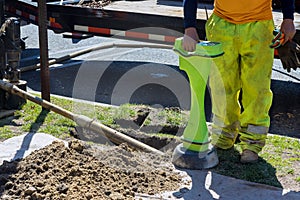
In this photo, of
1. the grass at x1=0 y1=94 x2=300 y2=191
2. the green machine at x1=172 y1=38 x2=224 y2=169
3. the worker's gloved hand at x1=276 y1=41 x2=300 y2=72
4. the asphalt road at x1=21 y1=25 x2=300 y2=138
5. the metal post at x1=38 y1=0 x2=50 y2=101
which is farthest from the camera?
the asphalt road at x1=21 y1=25 x2=300 y2=138

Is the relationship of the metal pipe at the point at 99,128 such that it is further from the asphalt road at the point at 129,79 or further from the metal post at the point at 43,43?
the asphalt road at the point at 129,79

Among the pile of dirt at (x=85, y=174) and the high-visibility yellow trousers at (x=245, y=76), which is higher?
the high-visibility yellow trousers at (x=245, y=76)

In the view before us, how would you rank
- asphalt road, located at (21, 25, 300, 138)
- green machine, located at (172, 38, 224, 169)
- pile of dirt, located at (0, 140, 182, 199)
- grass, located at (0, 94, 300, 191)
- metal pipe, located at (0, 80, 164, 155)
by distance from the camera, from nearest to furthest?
pile of dirt, located at (0, 140, 182, 199) → green machine, located at (172, 38, 224, 169) → grass, located at (0, 94, 300, 191) → metal pipe, located at (0, 80, 164, 155) → asphalt road, located at (21, 25, 300, 138)

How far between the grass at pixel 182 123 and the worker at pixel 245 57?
5.9 inches

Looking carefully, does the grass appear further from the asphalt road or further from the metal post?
the asphalt road

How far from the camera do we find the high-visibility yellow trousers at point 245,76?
4.38 m

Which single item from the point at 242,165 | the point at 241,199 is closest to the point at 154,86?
the point at 242,165

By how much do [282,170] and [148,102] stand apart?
101 inches

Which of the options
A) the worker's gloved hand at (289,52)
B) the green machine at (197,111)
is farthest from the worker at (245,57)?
the worker's gloved hand at (289,52)

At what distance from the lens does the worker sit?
437 centimetres

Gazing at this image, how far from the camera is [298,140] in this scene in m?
5.27

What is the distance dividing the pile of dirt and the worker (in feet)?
2.22

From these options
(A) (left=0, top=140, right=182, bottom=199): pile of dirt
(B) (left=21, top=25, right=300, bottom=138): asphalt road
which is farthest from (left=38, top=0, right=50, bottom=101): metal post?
(A) (left=0, top=140, right=182, bottom=199): pile of dirt

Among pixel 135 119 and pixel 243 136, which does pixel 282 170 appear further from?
pixel 135 119
